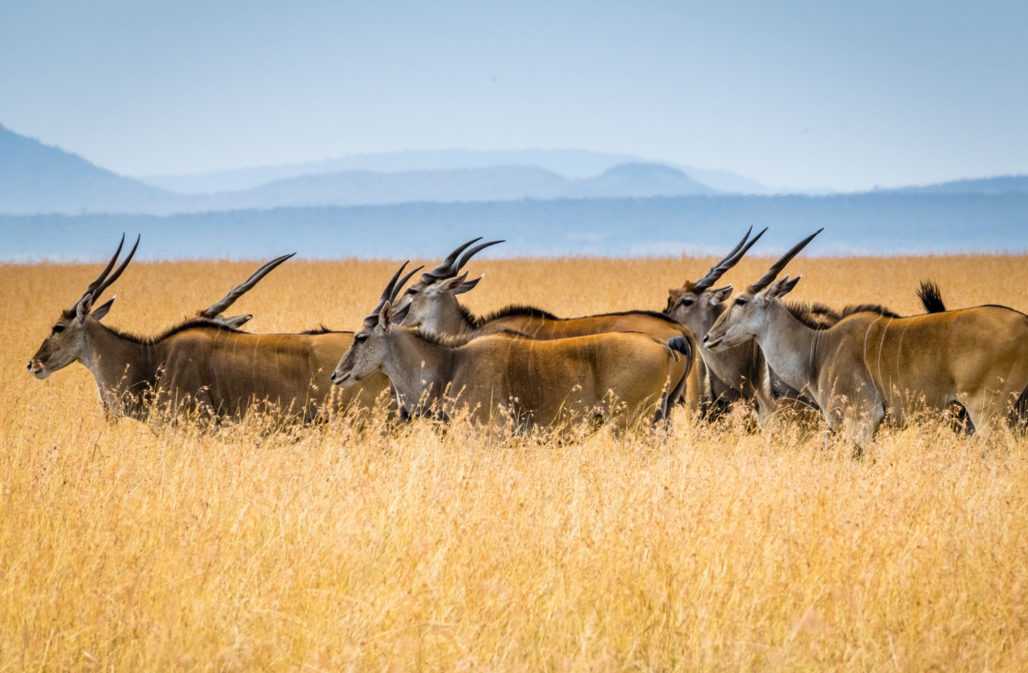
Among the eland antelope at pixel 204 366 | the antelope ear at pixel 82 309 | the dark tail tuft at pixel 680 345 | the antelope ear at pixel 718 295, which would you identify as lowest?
the eland antelope at pixel 204 366

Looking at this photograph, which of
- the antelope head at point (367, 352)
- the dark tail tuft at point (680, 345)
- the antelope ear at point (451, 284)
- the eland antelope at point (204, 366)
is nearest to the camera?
the dark tail tuft at point (680, 345)

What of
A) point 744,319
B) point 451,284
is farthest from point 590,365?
point 451,284

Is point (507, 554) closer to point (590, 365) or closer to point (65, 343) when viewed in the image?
point (590, 365)

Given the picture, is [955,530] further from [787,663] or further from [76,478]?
[76,478]

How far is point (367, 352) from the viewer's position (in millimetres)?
9797

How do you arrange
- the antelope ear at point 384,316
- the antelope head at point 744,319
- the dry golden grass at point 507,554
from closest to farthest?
the dry golden grass at point 507,554, the antelope ear at point 384,316, the antelope head at point 744,319

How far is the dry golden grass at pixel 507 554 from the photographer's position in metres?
5.23

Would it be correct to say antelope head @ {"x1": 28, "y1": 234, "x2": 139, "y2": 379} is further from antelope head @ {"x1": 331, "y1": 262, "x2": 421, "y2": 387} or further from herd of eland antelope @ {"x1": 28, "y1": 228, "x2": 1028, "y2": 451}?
antelope head @ {"x1": 331, "y1": 262, "x2": 421, "y2": 387}

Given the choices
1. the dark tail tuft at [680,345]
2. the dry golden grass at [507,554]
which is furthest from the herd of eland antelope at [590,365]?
the dry golden grass at [507,554]

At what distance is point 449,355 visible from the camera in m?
9.94

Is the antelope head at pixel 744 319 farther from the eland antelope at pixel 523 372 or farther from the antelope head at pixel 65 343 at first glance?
the antelope head at pixel 65 343

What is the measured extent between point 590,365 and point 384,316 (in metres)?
1.68

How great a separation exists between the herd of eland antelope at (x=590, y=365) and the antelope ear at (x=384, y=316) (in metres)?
0.02

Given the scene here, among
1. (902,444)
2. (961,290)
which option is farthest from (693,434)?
(961,290)
